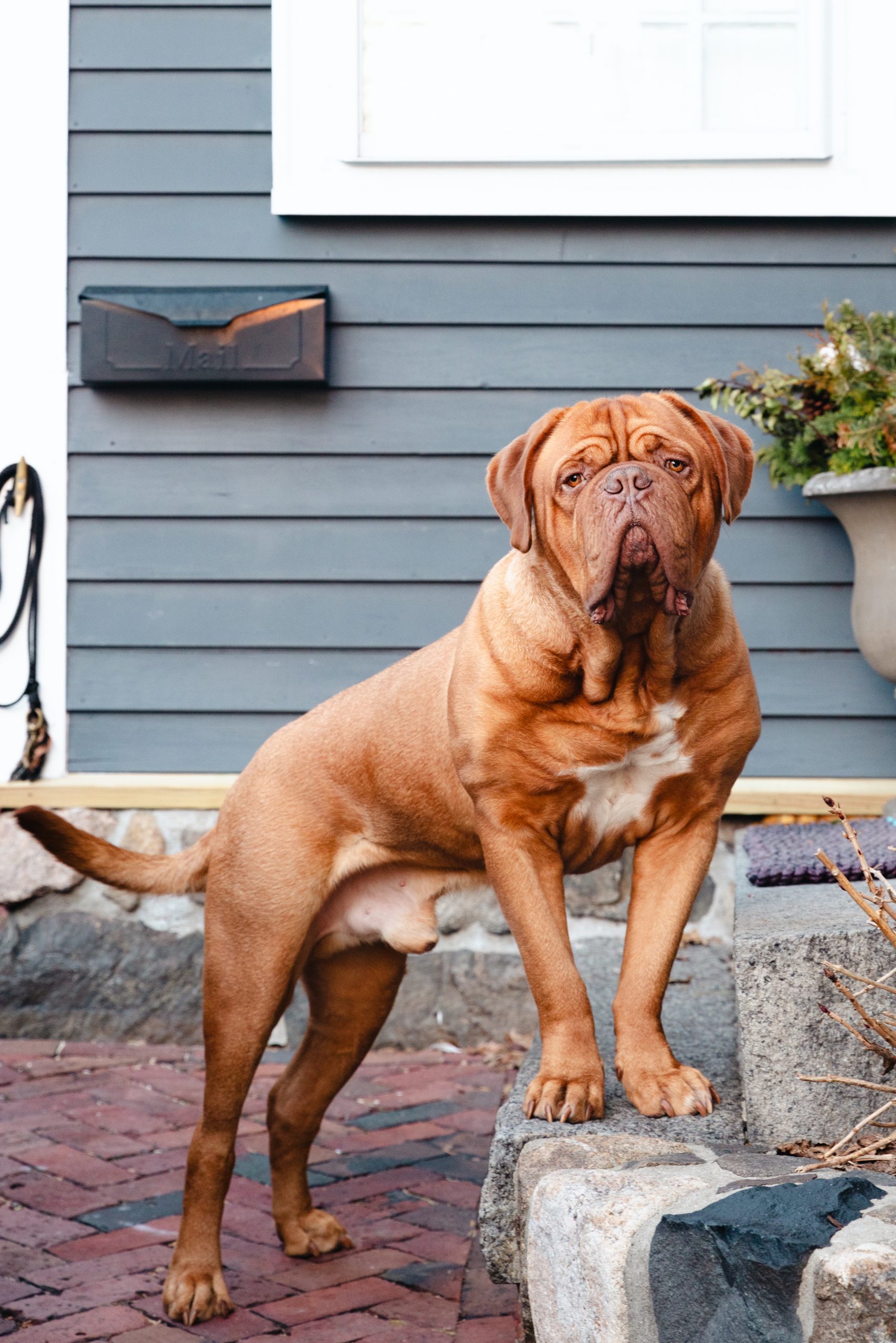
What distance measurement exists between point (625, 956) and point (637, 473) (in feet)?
3.21

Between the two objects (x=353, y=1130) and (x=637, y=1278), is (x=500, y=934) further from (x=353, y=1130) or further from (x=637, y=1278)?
(x=637, y=1278)

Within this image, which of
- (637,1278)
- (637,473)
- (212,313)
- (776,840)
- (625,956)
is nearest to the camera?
(637,1278)

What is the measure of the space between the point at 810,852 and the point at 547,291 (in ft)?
8.07

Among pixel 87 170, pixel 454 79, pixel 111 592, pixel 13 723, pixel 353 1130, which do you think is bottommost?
pixel 353 1130

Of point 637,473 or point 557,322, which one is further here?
point 557,322

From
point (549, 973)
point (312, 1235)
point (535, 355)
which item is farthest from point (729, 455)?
point (535, 355)

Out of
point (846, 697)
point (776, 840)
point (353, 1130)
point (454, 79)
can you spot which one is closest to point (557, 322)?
point (454, 79)

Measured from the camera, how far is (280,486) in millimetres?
5027

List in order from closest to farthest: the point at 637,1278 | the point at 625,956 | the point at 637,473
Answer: the point at 637,1278 < the point at 637,473 < the point at 625,956

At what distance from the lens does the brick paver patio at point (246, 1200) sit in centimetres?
281

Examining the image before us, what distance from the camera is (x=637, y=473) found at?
2557mm

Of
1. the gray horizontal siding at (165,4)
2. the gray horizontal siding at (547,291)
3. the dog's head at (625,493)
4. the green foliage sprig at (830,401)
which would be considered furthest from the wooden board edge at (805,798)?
the gray horizontal siding at (165,4)

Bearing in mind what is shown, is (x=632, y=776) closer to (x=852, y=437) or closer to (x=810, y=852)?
(x=810, y=852)

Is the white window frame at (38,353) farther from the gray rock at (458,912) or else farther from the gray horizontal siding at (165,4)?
the gray rock at (458,912)
